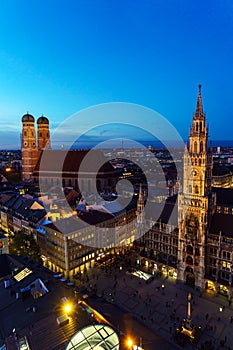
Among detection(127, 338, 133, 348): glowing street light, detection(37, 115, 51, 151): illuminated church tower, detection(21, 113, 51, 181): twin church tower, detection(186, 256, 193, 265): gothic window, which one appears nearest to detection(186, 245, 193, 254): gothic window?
detection(186, 256, 193, 265): gothic window

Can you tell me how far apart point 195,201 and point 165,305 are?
2313cm

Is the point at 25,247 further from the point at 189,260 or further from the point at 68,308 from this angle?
the point at 189,260

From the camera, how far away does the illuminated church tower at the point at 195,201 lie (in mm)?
57375

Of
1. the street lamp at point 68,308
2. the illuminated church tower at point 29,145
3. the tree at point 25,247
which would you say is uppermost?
the illuminated church tower at point 29,145

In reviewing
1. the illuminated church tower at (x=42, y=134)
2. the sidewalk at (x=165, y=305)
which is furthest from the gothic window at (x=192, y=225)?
the illuminated church tower at (x=42, y=134)

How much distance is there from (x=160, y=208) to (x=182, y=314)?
2724cm

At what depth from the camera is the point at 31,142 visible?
15062 cm

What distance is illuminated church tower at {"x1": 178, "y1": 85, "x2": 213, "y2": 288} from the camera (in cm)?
5738

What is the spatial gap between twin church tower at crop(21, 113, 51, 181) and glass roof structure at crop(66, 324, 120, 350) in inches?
5381

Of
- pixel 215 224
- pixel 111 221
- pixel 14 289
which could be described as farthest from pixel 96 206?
pixel 14 289

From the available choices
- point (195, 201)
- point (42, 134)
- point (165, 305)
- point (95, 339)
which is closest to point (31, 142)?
point (42, 134)

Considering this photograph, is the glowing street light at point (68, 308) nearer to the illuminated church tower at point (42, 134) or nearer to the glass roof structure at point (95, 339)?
the glass roof structure at point (95, 339)

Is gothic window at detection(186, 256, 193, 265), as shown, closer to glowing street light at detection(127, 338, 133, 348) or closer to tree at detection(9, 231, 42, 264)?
tree at detection(9, 231, 42, 264)

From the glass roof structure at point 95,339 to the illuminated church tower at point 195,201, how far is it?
126 ft
